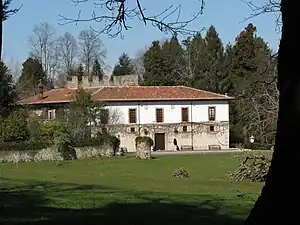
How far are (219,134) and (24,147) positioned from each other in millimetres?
31485

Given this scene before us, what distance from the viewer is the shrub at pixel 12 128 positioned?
180ft

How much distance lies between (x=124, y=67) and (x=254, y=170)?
266ft

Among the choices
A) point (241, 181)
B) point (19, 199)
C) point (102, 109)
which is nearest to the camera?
point (19, 199)

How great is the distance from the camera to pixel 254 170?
111 ft

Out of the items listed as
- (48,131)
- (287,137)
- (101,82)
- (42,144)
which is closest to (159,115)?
(101,82)

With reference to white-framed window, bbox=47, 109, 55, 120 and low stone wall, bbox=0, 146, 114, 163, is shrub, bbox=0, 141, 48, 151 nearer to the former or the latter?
low stone wall, bbox=0, 146, 114, 163

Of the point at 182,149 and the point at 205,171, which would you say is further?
the point at 182,149

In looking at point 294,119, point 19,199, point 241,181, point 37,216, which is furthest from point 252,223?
point 241,181

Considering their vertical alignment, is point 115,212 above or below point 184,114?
below

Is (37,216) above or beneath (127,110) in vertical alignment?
beneath

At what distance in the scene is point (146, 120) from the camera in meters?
77.2

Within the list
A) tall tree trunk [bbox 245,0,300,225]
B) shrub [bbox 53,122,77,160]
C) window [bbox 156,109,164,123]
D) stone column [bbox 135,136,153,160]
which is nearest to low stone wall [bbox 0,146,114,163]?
shrub [bbox 53,122,77,160]

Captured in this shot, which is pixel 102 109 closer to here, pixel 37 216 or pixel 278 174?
pixel 37 216

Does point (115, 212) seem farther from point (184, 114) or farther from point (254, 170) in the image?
point (184, 114)
